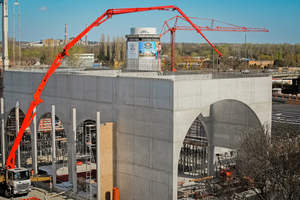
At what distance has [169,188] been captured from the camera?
712 inches

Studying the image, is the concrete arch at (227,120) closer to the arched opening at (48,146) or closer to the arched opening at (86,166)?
the arched opening at (86,166)

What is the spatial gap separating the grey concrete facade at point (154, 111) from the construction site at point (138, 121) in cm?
4

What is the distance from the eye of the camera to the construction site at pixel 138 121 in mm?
18469

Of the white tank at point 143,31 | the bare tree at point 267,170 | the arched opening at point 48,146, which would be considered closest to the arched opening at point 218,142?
the bare tree at point 267,170

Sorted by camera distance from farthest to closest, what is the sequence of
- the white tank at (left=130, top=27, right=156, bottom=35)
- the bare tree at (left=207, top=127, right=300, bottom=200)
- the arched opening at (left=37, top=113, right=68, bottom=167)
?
the white tank at (left=130, top=27, right=156, bottom=35), the arched opening at (left=37, top=113, right=68, bottom=167), the bare tree at (left=207, top=127, right=300, bottom=200)

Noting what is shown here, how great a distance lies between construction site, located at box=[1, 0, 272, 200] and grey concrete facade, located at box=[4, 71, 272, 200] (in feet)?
0.13

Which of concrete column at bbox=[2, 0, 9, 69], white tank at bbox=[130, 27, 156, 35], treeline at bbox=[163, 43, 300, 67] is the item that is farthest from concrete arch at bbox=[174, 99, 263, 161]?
treeline at bbox=[163, 43, 300, 67]

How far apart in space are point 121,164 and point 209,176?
5.86 m

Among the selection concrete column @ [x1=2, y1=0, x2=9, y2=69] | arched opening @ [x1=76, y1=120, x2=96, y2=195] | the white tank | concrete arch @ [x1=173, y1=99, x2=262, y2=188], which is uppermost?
the white tank

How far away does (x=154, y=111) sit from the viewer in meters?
18.9

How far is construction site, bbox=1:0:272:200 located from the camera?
60.6 feet

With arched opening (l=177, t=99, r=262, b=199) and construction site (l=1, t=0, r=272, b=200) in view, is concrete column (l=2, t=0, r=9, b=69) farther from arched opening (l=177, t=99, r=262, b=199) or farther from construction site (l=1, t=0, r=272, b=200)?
arched opening (l=177, t=99, r=262, b=199)

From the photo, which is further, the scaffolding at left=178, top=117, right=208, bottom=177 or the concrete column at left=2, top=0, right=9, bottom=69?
the concrete column at left=2, top=0, right=9, bottom=69

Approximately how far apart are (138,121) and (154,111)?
1105 millimetres
